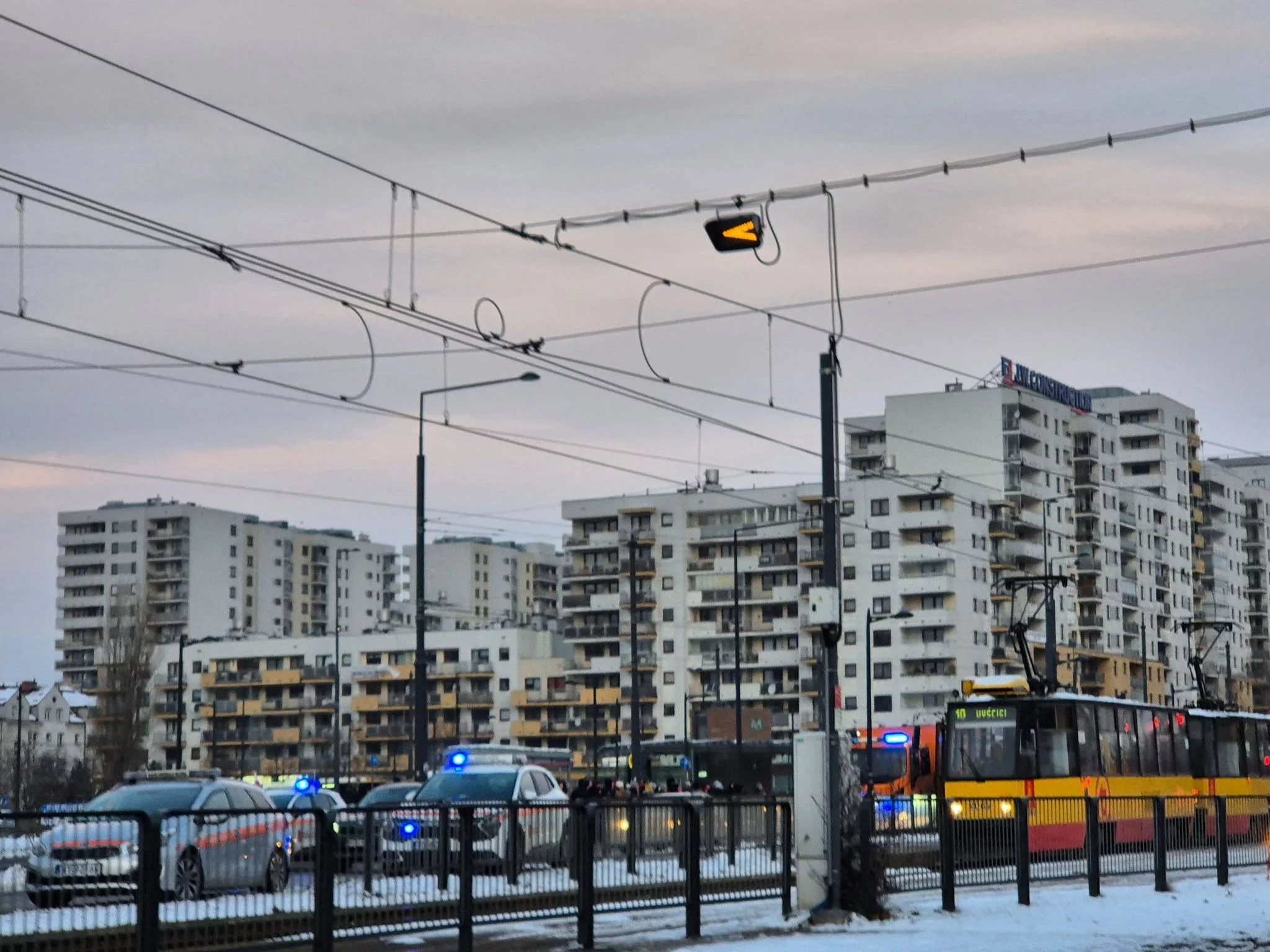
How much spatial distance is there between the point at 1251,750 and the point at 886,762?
28.7m

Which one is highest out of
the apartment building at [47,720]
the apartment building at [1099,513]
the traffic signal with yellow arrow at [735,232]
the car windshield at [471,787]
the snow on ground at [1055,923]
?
the apartment building at [1099,513]

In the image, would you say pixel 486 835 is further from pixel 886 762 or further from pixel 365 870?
pixel 886 762

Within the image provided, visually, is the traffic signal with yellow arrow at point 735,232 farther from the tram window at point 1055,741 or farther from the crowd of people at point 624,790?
the crowd of people at point 624,790

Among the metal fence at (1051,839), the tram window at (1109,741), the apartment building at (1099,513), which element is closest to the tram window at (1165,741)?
the tram window at (1109,741)

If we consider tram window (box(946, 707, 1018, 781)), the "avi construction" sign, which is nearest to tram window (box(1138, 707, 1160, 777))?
tram window (box(946, 707, 1018, 781))

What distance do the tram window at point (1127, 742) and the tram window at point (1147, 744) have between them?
175mm

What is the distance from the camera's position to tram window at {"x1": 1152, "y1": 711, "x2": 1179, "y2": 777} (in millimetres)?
40281

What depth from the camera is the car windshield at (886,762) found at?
230 ft

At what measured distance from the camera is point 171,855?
13.7 m

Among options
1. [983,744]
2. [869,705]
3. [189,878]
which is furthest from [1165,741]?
[869,705]

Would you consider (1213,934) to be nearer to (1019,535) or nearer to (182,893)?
(182,893)

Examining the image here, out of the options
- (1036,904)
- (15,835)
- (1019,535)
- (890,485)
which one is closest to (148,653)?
(890,485)

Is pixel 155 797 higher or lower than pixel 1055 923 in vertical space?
higher

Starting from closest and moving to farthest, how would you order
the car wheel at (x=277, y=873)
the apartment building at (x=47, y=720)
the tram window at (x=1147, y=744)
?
the car wheel at (x=277, y=873) → the tram window at (x=1147, y=744) → the apartment building at (x=47, y=720)
